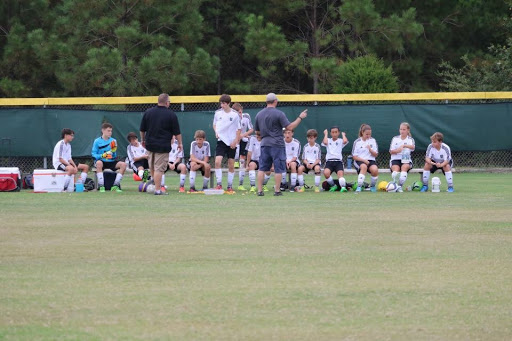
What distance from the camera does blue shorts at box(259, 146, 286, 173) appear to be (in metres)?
18.6

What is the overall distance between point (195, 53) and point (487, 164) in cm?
1261

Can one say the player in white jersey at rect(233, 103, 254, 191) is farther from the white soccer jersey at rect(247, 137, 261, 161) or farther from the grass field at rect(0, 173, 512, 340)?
the grass field at rect(0, 173, 512, 340)

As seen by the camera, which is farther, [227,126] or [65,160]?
[65,160]

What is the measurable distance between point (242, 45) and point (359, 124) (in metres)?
12.5

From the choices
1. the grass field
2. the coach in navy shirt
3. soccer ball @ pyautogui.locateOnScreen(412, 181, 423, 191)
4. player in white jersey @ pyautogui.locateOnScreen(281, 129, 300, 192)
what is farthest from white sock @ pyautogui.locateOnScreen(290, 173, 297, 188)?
the grass field

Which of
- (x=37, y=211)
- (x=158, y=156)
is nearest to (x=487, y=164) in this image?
(x=158, y=156)

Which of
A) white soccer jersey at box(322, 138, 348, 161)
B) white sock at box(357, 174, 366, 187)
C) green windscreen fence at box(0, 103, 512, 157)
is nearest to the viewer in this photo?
white sock at box(357, 174, 366, 187)

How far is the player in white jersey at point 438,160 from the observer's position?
20141mm

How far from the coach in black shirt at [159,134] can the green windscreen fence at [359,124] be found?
371 inches

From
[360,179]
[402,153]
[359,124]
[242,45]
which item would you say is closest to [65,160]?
[360,179]

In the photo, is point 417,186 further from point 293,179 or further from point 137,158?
point 137,158

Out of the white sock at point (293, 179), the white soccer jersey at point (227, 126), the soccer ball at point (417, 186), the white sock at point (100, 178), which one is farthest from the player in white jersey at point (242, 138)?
the soccer ball at point (417, 186)

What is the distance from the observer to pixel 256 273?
8.62 m

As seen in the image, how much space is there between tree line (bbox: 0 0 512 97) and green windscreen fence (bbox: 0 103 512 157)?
2984 millimetres
